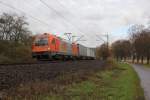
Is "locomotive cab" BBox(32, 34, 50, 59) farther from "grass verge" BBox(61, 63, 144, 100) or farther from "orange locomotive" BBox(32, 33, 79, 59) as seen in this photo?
"grass verge" BBox(61, 63, 144, 100)

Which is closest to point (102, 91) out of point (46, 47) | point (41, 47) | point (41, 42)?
point (46, 47)

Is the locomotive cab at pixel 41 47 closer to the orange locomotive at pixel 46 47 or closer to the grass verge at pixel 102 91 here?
the orange locomotive at pixel 46 47

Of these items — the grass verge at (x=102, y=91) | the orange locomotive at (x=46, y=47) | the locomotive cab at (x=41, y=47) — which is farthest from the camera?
the orange locomotive at (x=46, y=47)

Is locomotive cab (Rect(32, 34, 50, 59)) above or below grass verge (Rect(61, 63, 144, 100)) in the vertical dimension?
above

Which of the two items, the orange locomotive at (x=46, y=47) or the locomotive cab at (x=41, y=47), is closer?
the locomotive cab at (x=41, y=47)

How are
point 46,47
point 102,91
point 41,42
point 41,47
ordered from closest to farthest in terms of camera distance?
point 102,91
point 46,47
point 41,47
point 41,42

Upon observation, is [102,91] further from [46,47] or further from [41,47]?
[41,47]

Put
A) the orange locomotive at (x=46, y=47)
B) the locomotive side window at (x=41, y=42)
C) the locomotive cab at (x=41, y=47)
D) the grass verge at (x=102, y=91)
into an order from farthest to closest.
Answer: the locomotive side window at (x=41, y=42) → the orange locomotive at (x=46, y=47) → the locomotive cab at (x=41, y=47) → the grass verge at (x=102, y=91)

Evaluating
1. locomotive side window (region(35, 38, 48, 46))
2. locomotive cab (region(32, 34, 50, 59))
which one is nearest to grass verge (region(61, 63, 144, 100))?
locomotive cab (region(32, 34, 50, 59))

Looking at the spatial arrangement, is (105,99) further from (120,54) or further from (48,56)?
(120,54)

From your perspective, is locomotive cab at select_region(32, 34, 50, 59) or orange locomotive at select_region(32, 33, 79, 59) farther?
orange locomotive at select_region(32, 33, 79, 59)

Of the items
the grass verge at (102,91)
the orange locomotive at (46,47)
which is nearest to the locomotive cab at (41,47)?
the orange locomotive at (46,47)

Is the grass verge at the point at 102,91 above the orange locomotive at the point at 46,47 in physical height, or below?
below

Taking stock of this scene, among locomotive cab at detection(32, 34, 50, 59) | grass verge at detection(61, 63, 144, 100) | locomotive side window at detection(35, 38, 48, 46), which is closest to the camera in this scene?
grass verge at detection(61, 63, 144, 100)
